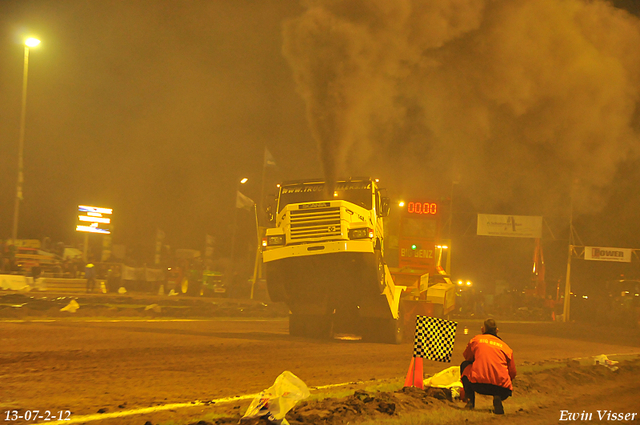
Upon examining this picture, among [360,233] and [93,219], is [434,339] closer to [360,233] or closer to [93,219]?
[360,233]

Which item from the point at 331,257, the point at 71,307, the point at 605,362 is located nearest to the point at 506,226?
the point at 605,362

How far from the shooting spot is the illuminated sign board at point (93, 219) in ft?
128

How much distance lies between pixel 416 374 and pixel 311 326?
27.5 feet

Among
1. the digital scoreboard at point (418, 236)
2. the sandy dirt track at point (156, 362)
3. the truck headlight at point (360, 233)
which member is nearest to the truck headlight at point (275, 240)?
the truck headlight at point (360, 233)

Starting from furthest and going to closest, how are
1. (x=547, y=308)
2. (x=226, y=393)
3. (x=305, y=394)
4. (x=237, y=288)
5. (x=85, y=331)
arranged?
(x=547, y=308) → (x=237, y=288) → (x=85, y=331) → (x=226, y=393) → (x=305, y=394)

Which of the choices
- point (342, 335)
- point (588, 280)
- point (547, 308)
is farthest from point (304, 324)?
point (588, 280)

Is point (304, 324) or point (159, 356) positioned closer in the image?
point (159, 356)

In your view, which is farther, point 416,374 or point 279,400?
point 416,374

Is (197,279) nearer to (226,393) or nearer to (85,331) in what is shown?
(85,331)

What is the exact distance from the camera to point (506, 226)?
1777 inches

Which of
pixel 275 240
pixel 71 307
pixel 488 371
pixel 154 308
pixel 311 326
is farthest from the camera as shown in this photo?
pixel 154 308

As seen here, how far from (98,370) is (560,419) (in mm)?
6656

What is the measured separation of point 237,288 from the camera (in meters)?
38.7

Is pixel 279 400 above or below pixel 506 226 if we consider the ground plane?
below
